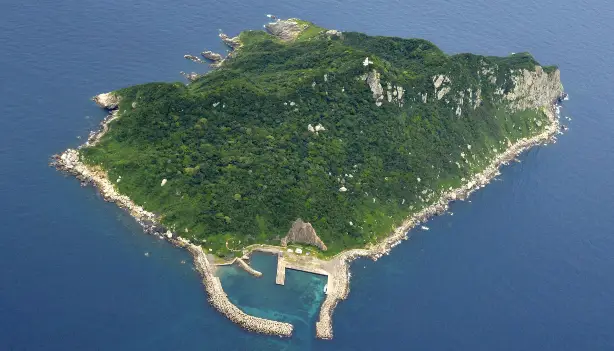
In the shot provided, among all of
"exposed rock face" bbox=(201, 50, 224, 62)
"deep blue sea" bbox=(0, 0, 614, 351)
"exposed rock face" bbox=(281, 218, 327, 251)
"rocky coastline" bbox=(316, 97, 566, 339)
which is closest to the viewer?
"deep blue sea" bbox=(0, 0, 614, 351)

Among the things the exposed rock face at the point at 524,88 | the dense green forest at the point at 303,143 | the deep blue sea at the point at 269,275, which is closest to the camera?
the deep blue sea at the point at 269,275

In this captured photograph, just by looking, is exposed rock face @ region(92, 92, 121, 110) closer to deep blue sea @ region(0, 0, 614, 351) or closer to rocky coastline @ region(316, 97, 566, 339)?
deep blue sea @ region(0, 0, 614, 351)

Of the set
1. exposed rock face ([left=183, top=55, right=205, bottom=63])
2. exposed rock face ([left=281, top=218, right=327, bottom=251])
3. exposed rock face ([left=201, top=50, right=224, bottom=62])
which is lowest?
exposed rock face ([left=281, top=218, right=327, bottom=251])

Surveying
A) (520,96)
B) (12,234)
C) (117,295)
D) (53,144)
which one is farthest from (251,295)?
(520,96)

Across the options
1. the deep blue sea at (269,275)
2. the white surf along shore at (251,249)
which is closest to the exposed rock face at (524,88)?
the deep blue sea at (269,275)

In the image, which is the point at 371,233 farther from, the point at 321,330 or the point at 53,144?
the point at 53,144

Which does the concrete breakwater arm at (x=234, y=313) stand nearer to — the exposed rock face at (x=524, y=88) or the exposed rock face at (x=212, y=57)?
the exposed rock face at (x=212, y=57)

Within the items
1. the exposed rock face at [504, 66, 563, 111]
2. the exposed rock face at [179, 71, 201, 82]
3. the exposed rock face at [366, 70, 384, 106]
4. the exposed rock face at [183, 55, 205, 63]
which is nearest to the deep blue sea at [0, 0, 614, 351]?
the exposed rock face at [179, 71, 201, 82]
